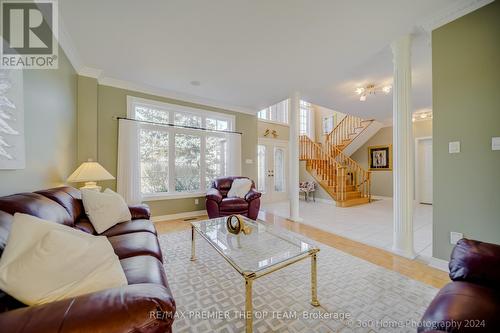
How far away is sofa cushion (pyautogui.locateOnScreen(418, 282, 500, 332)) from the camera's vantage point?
79cm

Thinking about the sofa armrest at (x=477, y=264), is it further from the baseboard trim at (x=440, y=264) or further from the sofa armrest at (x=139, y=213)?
the sofa armrest at (x=139, y=213)

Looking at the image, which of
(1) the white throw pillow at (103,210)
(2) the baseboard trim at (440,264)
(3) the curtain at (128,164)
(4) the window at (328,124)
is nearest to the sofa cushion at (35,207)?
(1) the white throw pillow at (103,210)

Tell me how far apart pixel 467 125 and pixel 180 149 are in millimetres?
4323

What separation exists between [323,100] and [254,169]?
2.40 m

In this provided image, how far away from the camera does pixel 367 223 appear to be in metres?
3.84

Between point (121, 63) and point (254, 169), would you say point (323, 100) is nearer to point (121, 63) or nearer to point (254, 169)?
point (254, 169)

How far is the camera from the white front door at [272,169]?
6.40 metres

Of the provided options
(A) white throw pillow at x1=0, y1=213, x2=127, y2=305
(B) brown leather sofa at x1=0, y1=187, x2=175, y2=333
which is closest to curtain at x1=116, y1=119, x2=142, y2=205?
(B) brown leather sofa at x1=0, y1=187, x2=175, y2=333

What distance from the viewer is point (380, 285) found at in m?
1.82

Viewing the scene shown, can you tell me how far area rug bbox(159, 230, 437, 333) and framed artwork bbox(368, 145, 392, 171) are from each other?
577cm

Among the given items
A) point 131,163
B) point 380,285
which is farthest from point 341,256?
point 131,163

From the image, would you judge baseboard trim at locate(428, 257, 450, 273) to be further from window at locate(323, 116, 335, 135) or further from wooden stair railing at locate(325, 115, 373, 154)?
window at locate(323, 116, 335, 135)

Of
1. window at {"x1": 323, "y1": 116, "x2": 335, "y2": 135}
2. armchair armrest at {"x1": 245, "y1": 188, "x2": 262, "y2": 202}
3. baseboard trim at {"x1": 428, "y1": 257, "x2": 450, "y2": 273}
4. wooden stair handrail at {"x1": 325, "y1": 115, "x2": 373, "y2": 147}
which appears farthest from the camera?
window at {"x1": 323, "y1": 116, "x2": 335, "y2": 135}

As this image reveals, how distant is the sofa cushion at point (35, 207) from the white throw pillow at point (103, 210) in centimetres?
29
